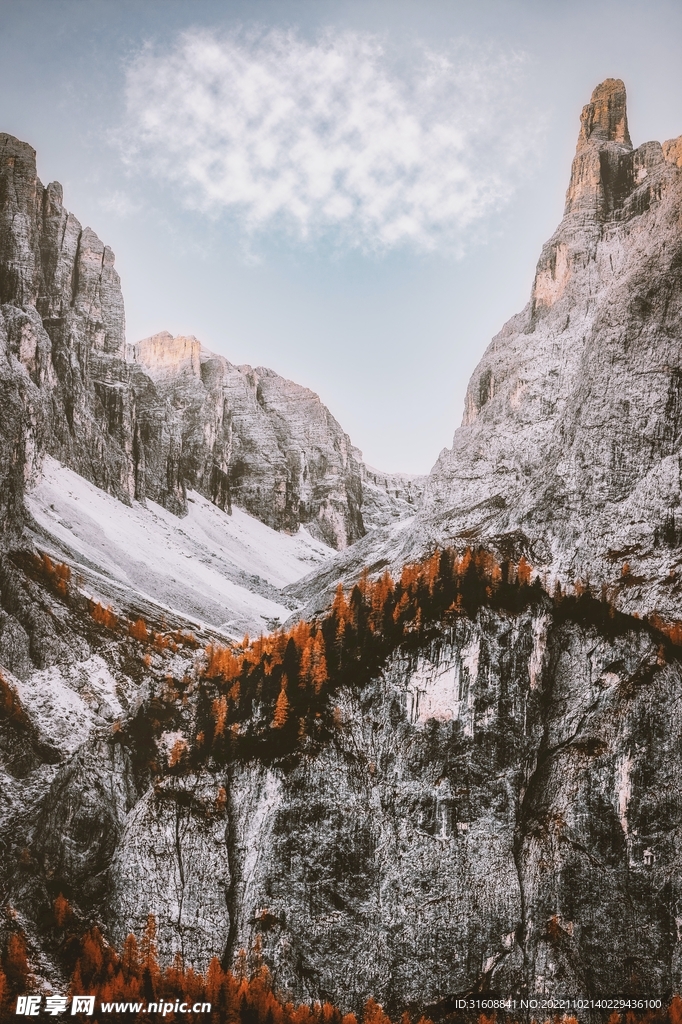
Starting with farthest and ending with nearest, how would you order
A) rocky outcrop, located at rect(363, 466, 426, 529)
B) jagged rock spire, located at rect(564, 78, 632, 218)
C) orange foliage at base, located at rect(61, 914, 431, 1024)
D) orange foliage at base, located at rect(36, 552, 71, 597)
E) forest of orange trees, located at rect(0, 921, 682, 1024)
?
rocky outcrop, located at rect(363, 466, 426, 529) < jagged rock spire, located at rect(564, 78, 632, 218) < orange foliage at base, located at rect(36, 552, 71, 597) < orange foliage at base, located at rect(61, 914, 431, 1024) < forest of orange trees, located at rect(0, 921, 682, 1024)

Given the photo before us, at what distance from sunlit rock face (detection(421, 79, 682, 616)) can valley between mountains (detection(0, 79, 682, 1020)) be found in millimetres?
142

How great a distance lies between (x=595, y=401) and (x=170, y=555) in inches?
911

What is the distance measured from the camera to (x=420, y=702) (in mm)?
32875

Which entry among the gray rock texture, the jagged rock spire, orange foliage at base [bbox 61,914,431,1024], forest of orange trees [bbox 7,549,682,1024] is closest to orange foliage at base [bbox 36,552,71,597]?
forest of orange trees [bbox 7,549,682,1024]

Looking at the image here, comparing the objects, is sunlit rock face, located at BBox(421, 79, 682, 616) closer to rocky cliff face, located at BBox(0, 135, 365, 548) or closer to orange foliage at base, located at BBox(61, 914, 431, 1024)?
orange foliage at base, located at BBox(61, 914, 431, 1024)

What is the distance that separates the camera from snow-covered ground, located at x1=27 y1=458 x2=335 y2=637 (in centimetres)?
4200

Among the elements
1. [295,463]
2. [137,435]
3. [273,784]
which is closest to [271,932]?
[273,784]

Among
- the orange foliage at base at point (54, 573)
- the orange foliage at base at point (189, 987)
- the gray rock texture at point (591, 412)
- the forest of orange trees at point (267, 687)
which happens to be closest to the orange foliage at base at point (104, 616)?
the forest of orange trees at point (267, 687)

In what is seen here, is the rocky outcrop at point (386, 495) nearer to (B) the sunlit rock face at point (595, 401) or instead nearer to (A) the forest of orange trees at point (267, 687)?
(B) the sunlit rock face at point (595, 401)

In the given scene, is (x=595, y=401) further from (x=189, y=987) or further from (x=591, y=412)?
(x=189, y=987)

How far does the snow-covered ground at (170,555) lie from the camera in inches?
1654

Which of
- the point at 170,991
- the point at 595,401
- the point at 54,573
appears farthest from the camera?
the point at 595,401

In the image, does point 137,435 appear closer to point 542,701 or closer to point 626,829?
point 542,701

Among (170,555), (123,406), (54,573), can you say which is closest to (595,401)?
(54,573)
